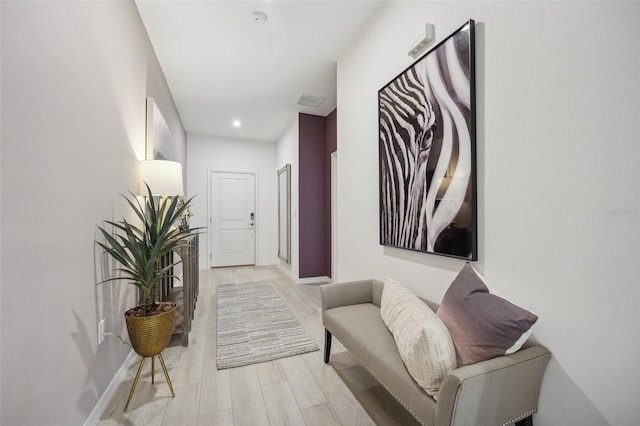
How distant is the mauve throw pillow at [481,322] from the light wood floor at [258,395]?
26.7 inches

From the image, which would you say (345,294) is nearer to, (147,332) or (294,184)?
(147,332)

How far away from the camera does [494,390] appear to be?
104 cm

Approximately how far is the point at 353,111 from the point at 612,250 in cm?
216

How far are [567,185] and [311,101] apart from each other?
3458 mm

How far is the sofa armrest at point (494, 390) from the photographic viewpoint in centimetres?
99

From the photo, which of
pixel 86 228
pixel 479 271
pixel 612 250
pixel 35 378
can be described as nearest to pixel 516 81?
pixel 612 250

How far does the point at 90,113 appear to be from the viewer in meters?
1.49

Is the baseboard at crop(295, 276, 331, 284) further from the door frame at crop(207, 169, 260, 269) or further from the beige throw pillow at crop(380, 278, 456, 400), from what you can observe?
the beige throw pillow at crop(380, 278, 456, 400)

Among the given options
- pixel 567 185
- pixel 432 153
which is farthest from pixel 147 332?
pixel 567 185

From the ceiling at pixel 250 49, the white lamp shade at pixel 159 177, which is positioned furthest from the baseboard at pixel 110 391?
the ceiling at pixel 250 49

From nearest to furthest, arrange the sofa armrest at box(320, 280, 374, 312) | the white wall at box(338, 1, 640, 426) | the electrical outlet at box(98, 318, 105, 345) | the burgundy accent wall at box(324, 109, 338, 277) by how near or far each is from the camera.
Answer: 1. the white wall at box(338, 1, 640, 426)
2. the electrical outlet at box(98, 318, 105, 345)
3. the sofa armrest at box(320, 280, 374, 312)
4. the burgundy accent wall at box(324, 109, 338, 277)

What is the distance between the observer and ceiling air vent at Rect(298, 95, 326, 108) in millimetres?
3855

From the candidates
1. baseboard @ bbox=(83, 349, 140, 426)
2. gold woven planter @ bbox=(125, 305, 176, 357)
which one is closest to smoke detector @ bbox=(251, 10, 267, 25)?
gold woven planter @ bbox=(125, 305, 176, 357)

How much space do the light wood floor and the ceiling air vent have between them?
313cm
